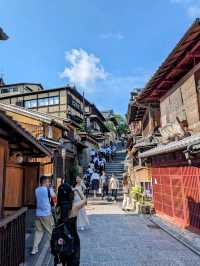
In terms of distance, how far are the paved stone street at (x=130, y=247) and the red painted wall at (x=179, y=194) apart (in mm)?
986

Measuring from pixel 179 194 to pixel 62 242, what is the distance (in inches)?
A: 249

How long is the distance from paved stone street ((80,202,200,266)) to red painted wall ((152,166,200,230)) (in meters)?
0.99


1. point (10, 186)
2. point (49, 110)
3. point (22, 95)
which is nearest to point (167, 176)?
point (10, 186)

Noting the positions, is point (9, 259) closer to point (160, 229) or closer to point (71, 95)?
point (160, 229)

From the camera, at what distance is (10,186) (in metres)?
8.84

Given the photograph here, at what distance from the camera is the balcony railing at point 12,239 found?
14.3 feet

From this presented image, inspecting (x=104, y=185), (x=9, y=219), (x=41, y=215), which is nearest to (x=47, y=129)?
(x=104, y=185)

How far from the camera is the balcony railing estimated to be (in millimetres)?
4345

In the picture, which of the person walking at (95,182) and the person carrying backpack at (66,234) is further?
the person walking at (95,182)

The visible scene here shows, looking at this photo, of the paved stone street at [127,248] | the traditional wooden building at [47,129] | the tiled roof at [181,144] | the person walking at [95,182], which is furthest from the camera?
the person walking at [95,182]

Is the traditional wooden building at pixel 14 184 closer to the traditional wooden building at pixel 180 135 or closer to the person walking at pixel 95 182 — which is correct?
the traditional wooden building at pixel 180 135

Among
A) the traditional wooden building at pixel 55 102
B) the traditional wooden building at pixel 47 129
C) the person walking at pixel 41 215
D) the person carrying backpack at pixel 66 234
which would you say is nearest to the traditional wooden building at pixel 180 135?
the person carrying backpack at pixel 66 234

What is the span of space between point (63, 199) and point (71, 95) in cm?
3174

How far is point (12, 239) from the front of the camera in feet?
16.2
